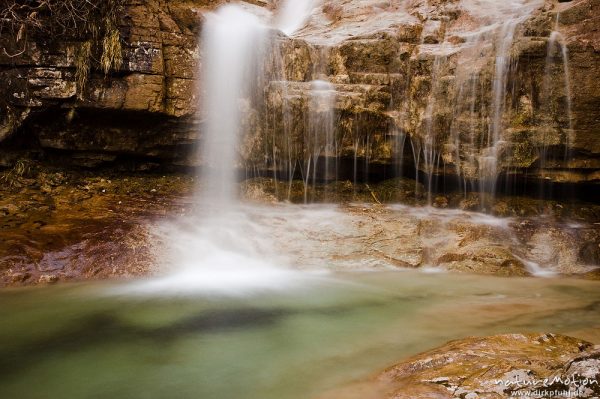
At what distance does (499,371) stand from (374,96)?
22.1 feet

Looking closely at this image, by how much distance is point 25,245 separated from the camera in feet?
20.5

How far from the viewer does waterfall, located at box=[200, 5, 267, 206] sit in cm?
882

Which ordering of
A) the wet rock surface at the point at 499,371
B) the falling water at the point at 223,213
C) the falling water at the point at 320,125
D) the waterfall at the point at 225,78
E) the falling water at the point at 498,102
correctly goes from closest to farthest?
the wet rock surface at the point at 499,371
the falling water at the point at 223,213
the falling water at the point at 498,102
the falling water at the point at 320,125
the waterfall at the point at 225,78

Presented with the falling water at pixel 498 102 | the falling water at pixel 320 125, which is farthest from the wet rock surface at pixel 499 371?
the falling water at pixel 320 125

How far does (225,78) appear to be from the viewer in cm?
891

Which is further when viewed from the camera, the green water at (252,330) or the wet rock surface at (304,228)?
the wet rock surface at (304,228)

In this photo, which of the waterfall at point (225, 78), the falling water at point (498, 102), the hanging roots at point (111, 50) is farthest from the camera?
the waterfall at point (225, 78)

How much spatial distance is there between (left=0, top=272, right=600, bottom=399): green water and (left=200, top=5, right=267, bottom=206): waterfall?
4147 millimetres

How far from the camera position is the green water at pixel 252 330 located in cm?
341

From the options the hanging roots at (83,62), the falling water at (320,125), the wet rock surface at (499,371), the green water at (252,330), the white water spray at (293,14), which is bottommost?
the green water at (252,330)

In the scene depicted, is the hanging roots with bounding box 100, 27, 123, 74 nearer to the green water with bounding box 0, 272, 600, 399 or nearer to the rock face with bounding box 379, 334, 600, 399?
the green water with bounding box 0, 272, 600, 399

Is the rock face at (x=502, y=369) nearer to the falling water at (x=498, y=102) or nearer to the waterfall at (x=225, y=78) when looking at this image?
the falling water at (x=498, y=102)

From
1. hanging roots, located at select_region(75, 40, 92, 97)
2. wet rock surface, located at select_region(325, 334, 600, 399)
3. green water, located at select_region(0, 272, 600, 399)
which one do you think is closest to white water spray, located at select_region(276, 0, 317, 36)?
hanging roots, located at select_region(75, 40, 92, 97)

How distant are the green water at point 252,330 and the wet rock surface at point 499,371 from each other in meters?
0.41
